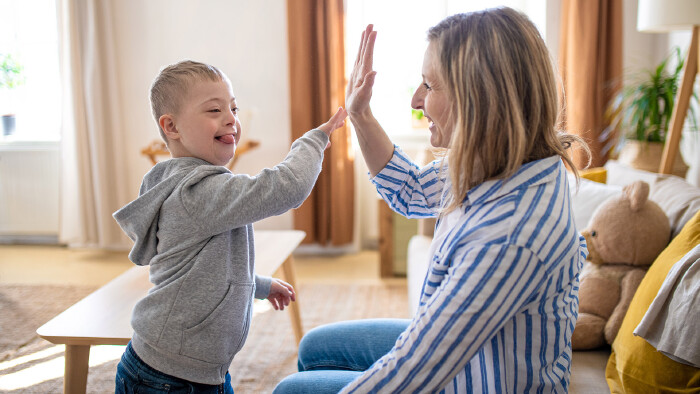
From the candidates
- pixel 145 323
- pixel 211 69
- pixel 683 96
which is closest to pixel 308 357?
pixel 145 323

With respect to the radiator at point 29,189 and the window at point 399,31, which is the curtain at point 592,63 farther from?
the radiator at point 29,189

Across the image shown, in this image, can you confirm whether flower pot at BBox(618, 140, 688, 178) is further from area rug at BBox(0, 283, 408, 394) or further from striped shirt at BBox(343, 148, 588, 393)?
striped shirt at BBox(343, 148, 588, 393)

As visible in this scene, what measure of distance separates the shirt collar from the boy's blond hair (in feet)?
1.75

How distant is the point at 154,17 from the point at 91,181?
119 cm

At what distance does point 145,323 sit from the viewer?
1.08 m

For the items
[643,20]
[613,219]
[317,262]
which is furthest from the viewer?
[317,262]

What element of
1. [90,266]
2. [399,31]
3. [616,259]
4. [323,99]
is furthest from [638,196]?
[90,266]

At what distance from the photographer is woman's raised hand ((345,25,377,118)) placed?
1.06m

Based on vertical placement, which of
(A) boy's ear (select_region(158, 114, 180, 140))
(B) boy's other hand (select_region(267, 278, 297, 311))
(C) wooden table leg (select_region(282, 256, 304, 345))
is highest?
(A) boy's ear (select_region(158, 114, 180, 140))

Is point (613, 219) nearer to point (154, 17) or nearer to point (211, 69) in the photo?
point (211, 69)

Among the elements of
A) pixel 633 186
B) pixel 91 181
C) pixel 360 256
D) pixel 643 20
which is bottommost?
pixel 360 256

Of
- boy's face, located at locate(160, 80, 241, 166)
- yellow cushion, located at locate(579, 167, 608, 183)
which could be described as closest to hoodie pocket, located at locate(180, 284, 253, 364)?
boy's face, located at locate(160, 80, 241, 166)

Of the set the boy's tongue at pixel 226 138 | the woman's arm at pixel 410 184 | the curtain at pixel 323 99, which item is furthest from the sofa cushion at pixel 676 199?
the curtain at pixel 323 99

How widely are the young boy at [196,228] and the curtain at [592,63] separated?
283cm
